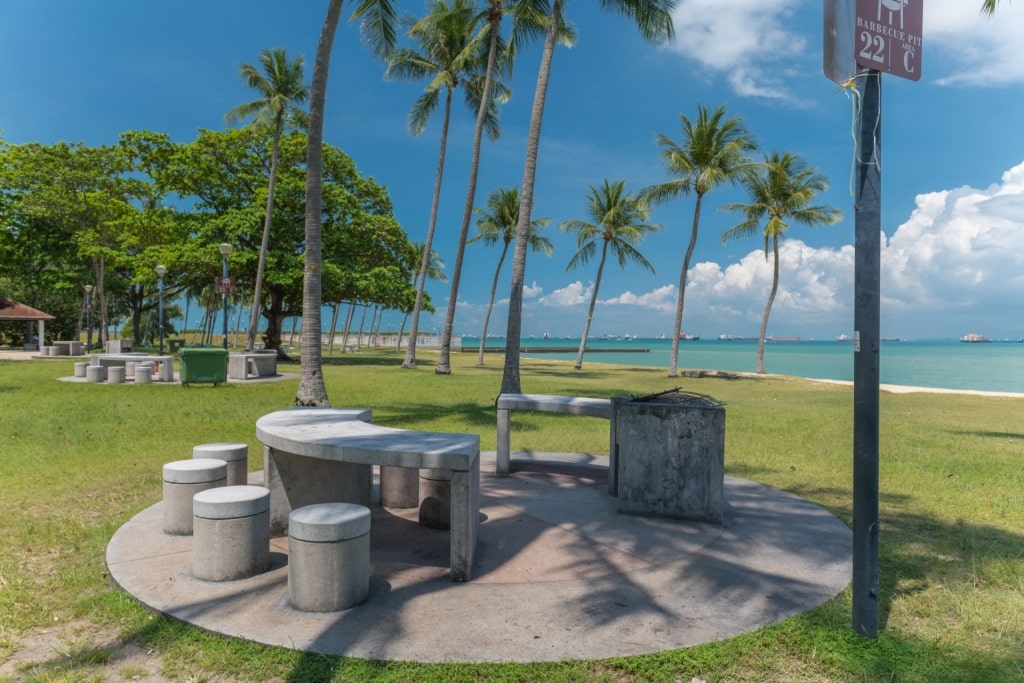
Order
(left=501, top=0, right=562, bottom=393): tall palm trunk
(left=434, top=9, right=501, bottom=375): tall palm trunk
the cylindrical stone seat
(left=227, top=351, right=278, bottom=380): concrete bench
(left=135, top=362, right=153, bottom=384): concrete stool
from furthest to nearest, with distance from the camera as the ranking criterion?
(left=434, top=9, right=501, bottom=375): tall palm trunk → (left=227, top=351, right=278, bottom=380): concrete bench → (left=135, top=362, right=153, bottom=384): concrete stool → (left=501, top=0, right=562, bottom=393): tall palm trunk → the cylindrical stone seat

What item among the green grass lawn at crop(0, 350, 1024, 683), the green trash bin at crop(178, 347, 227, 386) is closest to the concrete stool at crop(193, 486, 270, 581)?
the green grass lawn at crop(0, 350, 1024, 683)

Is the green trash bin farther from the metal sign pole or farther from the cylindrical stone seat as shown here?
the metal sign pole

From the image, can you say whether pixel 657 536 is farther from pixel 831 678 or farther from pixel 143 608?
pixel 143 608

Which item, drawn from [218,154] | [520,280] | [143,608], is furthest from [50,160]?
[143,608]

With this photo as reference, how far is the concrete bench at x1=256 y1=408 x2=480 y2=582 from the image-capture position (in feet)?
11.9

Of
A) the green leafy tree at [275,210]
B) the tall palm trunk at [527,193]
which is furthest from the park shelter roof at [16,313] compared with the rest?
the tall palm trunk at [527,193]

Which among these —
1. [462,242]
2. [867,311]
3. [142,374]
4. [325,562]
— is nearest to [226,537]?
[325,562]

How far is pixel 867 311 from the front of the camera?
9.82 ft

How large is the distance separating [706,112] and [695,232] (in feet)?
19.4

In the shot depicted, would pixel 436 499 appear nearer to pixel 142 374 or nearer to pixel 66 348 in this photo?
pixel 142 374

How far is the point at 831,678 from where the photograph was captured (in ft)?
9.07

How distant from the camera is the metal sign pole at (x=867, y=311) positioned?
2.96m

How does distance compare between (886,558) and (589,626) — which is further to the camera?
(886,558)

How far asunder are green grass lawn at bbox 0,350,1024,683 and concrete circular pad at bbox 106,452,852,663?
0.44ft
